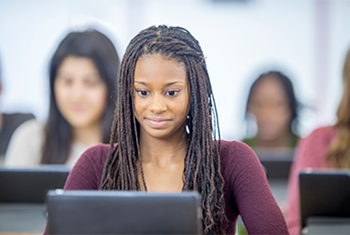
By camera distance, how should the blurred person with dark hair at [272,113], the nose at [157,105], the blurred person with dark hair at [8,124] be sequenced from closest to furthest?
1. the nose at [157,105]
2. the blurred person with dark hair at [272,113]
3. the blurred person with dark hair at [8,124]

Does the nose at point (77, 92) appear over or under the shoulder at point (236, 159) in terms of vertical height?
over

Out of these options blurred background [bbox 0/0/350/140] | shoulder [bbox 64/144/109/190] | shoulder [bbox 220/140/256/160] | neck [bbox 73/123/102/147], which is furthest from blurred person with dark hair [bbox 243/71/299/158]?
shoulder [bbox 64/144/109/190]

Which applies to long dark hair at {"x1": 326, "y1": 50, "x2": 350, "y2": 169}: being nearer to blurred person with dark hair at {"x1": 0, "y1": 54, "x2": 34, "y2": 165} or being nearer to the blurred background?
the blurred background

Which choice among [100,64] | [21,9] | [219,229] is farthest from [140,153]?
[21,9]

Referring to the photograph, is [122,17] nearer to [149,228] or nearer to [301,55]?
[301,55]

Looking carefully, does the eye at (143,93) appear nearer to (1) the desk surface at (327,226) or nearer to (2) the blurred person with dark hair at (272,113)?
(1) the desk surface at (327,226)

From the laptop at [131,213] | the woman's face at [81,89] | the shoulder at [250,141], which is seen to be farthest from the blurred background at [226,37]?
the laptop at [131,213]

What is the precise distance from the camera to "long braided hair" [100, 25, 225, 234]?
1.05 meters

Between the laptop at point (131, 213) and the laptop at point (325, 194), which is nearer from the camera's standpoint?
the laptop at point (131, 213)

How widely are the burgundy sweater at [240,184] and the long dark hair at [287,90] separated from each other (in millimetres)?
1992

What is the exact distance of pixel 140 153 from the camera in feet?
3.84

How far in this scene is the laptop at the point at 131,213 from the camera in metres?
0.73

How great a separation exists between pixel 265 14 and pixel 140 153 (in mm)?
3030

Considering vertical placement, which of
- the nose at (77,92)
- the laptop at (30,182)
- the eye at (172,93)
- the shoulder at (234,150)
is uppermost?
the eye at (172,93)
